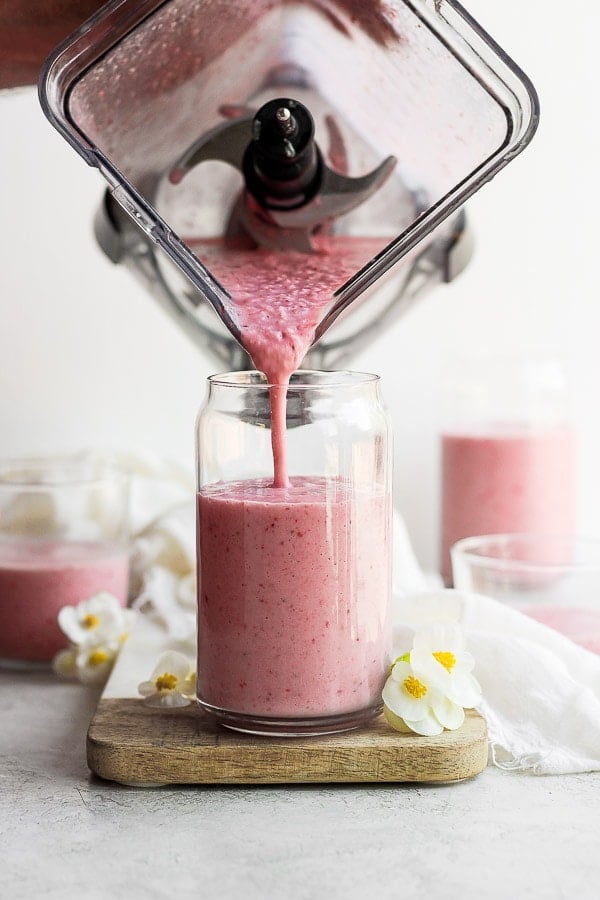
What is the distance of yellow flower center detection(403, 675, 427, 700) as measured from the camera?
0.79 m

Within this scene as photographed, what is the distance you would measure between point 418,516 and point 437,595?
57 cm

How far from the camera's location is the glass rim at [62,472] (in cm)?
113

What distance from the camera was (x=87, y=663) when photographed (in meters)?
1.04

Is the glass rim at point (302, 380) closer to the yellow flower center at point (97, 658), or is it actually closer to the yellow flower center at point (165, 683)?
the yellow flower center at point (165, 683)

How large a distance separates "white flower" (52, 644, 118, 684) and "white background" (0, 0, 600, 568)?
0.45 m

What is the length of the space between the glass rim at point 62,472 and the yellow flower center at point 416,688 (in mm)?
460

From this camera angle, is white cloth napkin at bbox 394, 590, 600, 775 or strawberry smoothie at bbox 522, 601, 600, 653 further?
strawberry smoothie at bbox 522, 601, 600, 653

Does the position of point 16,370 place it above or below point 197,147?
below

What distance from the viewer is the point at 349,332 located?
1157mm

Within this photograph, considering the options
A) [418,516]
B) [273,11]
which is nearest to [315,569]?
[273,11]

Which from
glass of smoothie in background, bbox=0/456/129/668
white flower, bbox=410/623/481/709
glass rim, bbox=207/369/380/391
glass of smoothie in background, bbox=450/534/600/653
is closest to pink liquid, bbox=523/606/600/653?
glass of smoothie in background, bbox=450/534/600/653

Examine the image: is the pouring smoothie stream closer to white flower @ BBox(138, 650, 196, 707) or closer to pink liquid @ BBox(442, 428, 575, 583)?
white flower @ BBox(138, 650, 196, 707)

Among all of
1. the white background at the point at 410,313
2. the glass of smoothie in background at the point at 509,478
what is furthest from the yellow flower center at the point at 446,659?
the white background at the point at 410,313

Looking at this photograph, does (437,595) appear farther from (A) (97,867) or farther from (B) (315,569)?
(A) (97,867)
